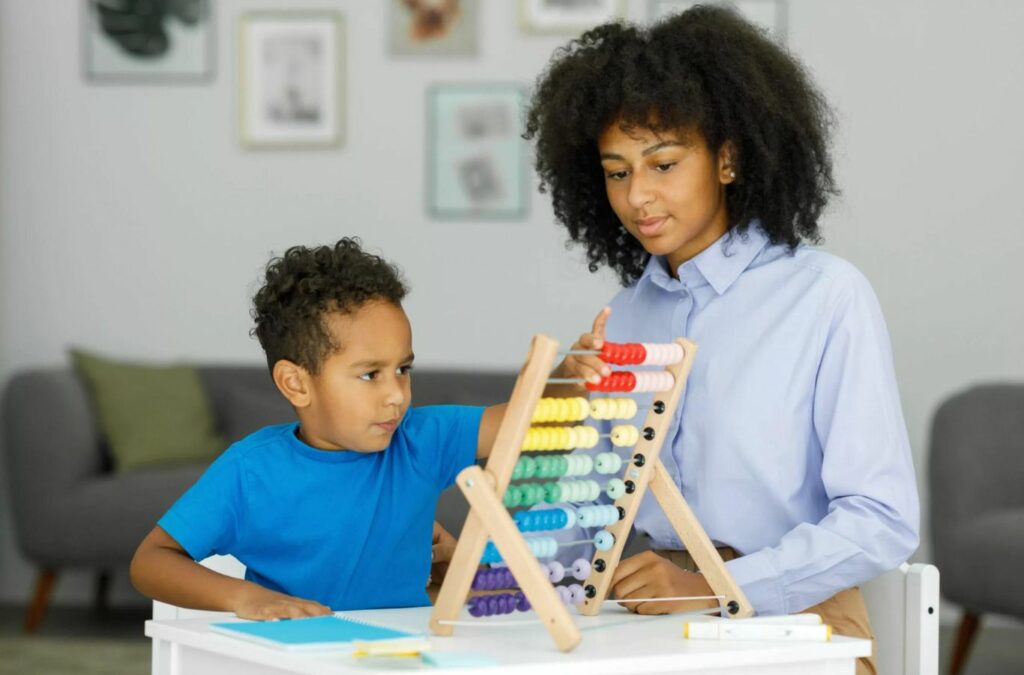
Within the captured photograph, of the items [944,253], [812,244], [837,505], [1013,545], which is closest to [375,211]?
[944,253]

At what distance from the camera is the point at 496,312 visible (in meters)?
5.73

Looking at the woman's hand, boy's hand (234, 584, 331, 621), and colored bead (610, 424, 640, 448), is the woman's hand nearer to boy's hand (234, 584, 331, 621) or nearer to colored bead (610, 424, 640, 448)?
colored bead (610, 424, 640, 448)

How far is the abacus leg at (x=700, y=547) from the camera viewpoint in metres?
1.77

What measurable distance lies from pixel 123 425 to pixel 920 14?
→ 10.7 ft

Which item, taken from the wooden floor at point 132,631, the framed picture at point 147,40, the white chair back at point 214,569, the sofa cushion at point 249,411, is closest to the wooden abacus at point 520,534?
the white chair back at point 214,569

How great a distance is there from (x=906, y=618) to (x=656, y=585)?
40 centimetres

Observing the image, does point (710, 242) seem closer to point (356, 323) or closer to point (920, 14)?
point (356, 323)

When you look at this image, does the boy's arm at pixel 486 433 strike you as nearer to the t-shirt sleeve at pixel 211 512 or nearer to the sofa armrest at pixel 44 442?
the t-shirt sleeve at pixel 211 512

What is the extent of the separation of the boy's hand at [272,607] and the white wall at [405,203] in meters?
3.96

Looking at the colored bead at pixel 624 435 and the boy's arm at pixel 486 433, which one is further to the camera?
the boy's arm at pixel 486 433

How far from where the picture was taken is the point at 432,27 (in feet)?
18.8

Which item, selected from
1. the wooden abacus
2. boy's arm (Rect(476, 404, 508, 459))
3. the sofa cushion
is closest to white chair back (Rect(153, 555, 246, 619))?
boy's arm (Rect(476, 404, 508, 459))

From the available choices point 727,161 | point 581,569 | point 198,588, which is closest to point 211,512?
point 198,588

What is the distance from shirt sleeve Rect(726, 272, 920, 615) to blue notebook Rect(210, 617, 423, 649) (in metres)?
0.52
